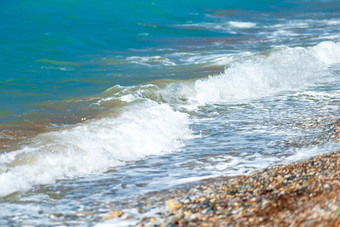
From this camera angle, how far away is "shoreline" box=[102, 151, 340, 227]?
4102 millimetres

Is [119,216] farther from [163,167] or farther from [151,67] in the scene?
[151,67]

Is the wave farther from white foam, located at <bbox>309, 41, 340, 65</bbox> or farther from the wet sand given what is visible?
the wet sand

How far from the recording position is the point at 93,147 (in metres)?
7.26

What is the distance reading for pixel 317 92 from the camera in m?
11.4

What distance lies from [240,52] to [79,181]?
14.7 meters

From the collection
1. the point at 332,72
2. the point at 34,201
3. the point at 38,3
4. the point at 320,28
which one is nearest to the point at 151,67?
the point at 332,72

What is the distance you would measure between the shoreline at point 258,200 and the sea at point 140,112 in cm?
38

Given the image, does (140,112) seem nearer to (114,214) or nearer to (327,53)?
(114,214)

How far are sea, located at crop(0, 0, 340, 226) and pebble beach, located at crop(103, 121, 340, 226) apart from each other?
0.39 meters

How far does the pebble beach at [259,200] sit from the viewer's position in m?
4.10

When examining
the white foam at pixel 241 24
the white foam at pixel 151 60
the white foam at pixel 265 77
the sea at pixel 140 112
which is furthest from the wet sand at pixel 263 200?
the white foam at pixel 241 24

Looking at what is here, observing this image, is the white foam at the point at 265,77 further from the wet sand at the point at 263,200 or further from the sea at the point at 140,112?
the wet sand at the point at 263,200

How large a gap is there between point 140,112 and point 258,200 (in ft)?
17.3

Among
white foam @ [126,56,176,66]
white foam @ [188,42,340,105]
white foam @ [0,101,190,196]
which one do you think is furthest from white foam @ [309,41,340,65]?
white foam @ [0,101,190,196]
